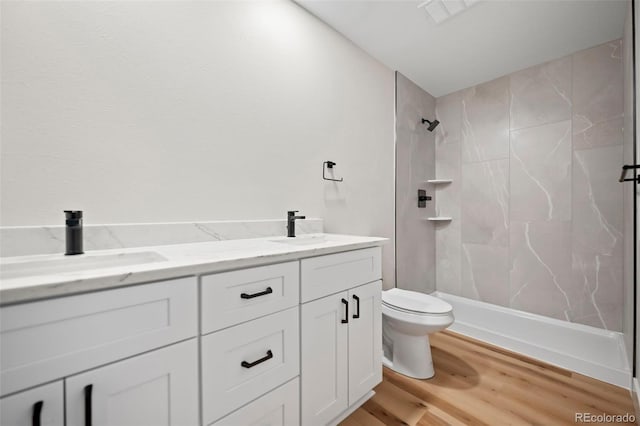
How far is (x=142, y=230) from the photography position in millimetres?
1115

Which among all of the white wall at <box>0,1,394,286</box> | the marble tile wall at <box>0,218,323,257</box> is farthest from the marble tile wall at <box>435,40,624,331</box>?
the marble tile wall at <box>0,218,323,257</box>

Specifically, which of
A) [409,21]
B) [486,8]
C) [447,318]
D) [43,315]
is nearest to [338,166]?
[409,21]

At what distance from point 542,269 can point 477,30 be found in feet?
6.81

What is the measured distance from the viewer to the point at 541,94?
2.34 meters

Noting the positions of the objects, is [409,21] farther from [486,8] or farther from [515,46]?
[515,46]

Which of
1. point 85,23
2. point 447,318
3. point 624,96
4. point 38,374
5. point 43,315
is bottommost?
point 447,318

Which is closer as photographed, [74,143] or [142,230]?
[74,143]

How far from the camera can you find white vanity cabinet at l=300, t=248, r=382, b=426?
1127mm

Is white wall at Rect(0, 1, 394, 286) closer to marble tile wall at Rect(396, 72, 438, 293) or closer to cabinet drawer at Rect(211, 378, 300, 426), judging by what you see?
marble tile wall at Rect(396, 72, 438, 293)

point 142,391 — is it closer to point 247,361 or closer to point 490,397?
point 247,361

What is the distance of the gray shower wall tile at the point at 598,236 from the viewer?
1981 mm

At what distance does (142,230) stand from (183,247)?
0.59ft

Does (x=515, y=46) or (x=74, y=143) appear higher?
(x=515, y=46)

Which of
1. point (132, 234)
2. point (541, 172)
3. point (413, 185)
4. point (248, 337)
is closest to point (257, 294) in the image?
point (248, 337)
